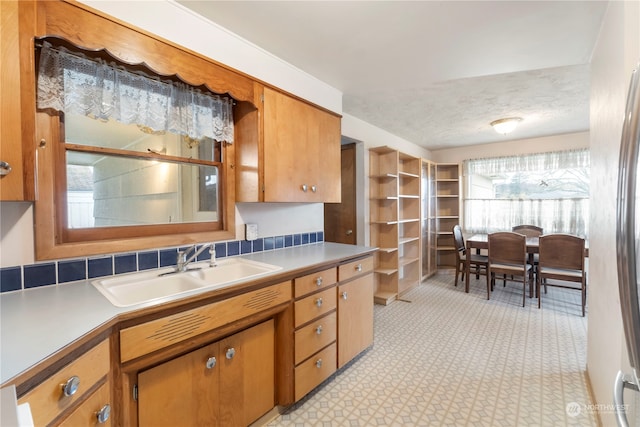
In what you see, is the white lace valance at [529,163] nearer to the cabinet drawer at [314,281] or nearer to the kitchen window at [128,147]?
the cabinet drawer at [314,281]

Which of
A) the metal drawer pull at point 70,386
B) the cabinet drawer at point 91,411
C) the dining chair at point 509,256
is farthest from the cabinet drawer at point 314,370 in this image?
the dining chair at point 509,256

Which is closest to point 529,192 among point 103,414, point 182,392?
point 182,392

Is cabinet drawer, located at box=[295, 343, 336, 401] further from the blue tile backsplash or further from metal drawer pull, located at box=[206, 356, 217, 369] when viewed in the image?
the blue tile backsplash

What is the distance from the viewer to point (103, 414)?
2.90ft

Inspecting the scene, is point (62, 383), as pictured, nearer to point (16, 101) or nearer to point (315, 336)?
point (16, 101)

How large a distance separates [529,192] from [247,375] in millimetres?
5151

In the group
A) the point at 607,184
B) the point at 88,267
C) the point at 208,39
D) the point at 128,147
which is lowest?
the point at 88,267

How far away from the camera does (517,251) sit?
3420 millimetres

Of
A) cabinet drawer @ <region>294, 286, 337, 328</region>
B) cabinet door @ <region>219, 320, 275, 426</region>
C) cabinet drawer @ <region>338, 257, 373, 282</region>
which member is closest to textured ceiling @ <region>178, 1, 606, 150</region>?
cabinet drawer @ <region>338, 257, 373, 282</region>

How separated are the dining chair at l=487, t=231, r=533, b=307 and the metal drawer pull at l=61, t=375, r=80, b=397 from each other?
4030mm

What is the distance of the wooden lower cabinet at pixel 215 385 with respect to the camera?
112 cm

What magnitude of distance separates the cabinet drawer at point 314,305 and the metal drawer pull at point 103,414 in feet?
2.98

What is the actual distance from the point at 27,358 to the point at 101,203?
95cm

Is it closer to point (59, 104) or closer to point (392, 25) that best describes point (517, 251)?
point (392, 25)
